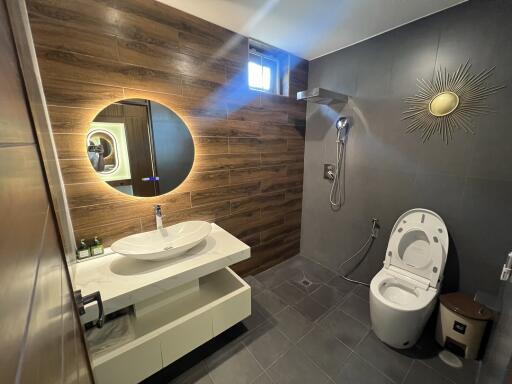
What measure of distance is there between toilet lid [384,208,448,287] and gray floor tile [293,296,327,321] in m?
0.72

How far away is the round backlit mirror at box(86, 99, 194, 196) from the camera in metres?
1.39

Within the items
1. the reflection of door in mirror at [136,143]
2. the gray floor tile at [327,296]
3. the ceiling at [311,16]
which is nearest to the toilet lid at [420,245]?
the gray floor tile at [327,296]

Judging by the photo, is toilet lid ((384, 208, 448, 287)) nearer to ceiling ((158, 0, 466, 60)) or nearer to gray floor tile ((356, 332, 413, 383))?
gray floor tile ((356, 332, 413, 383))

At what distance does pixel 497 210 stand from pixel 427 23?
142cm

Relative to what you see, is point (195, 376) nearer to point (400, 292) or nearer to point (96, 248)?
point (96, 248)

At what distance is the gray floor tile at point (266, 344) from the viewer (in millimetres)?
1543

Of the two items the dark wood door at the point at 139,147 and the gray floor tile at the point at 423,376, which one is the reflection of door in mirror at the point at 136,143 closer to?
the dark wood door at the point at 139,147

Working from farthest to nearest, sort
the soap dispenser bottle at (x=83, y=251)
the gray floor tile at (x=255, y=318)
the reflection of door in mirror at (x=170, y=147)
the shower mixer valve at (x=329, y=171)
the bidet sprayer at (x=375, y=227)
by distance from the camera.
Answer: the shower mixer valve at (x=329, y=171)
the bidet sprayer at (x=375, y=227)
the gray floor tile at (x=255, y=318)
the reflection of door in mirror at (x=170, y=147)
the soap dispenser bottle at (x=83, y=251)

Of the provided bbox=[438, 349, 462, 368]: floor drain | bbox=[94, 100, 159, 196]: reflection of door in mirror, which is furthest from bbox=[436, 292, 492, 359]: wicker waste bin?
bbox=[94, 100, 159, 196]: reflection of door in mirror

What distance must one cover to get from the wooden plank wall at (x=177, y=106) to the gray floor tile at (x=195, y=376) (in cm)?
95

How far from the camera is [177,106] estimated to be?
5.31ft

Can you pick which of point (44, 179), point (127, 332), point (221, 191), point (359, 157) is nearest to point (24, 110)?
point (44, 179)

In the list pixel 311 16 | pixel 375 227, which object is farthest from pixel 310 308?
pixel 311 16

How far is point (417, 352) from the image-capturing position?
1.57m
